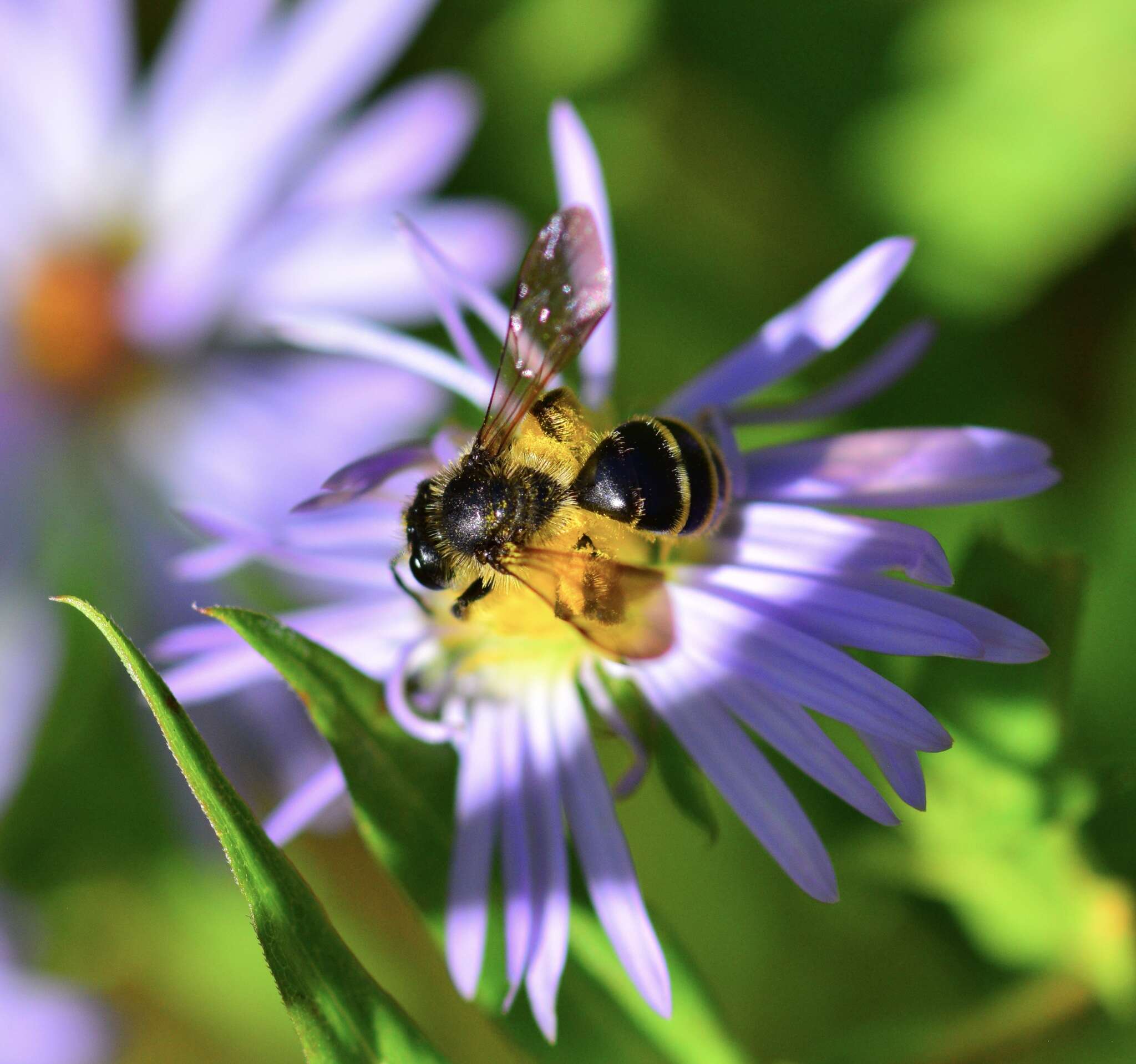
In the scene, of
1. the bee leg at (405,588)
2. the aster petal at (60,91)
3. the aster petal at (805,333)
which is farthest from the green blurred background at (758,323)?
the bee leg at (405,588)

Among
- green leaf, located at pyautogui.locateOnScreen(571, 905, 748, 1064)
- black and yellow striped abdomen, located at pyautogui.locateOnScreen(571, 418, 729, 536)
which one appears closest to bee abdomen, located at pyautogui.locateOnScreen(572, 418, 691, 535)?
black and yellow striped abdomen, located at pyautogui.locateOnScreen(571, 418, 729, 536)

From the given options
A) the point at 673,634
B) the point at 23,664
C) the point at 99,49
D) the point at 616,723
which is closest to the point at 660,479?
the point at 673,634

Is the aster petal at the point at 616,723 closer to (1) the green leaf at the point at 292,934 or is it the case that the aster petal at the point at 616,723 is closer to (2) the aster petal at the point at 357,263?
(1) the green leaf at the point at 292,934

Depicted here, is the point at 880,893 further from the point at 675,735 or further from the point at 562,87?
the point at 562,87

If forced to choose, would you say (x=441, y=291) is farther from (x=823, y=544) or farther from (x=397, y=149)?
(x=397, y=149)

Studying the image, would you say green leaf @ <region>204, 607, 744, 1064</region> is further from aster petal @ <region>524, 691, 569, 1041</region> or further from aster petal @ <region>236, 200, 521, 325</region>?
aster petal @ <region>236, 200, 521, 325</region>

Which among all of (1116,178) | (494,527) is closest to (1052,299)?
(1116,178)
